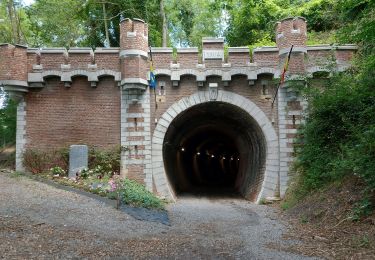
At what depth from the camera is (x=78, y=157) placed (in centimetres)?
1434

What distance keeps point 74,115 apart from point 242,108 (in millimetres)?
6884

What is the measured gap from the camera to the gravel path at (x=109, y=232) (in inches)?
266

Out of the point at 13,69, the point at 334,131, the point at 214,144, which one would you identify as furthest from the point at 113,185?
the point at 214,144

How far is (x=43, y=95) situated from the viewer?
50.0 ft

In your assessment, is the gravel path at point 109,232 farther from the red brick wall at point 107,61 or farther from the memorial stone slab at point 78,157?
the red brick wall at point 107,61

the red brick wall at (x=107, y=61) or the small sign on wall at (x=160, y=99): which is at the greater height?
the red brick wall at (x=107, y=61)

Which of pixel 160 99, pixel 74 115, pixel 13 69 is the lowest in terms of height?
pixel 74 115

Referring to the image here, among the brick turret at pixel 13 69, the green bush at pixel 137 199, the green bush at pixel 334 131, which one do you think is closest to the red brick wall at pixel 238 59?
the green bush at pixel 334 131

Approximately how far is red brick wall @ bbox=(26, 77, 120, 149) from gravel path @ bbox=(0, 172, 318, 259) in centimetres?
311

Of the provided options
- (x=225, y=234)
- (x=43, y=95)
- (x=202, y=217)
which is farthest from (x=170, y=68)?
(x=225, y=234)

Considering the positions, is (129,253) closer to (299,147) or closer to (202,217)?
(202,217)

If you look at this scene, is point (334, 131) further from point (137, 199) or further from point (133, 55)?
point (133, 55)

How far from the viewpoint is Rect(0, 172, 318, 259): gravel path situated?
6.76m

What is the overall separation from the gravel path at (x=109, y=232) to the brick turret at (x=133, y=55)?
508cm
